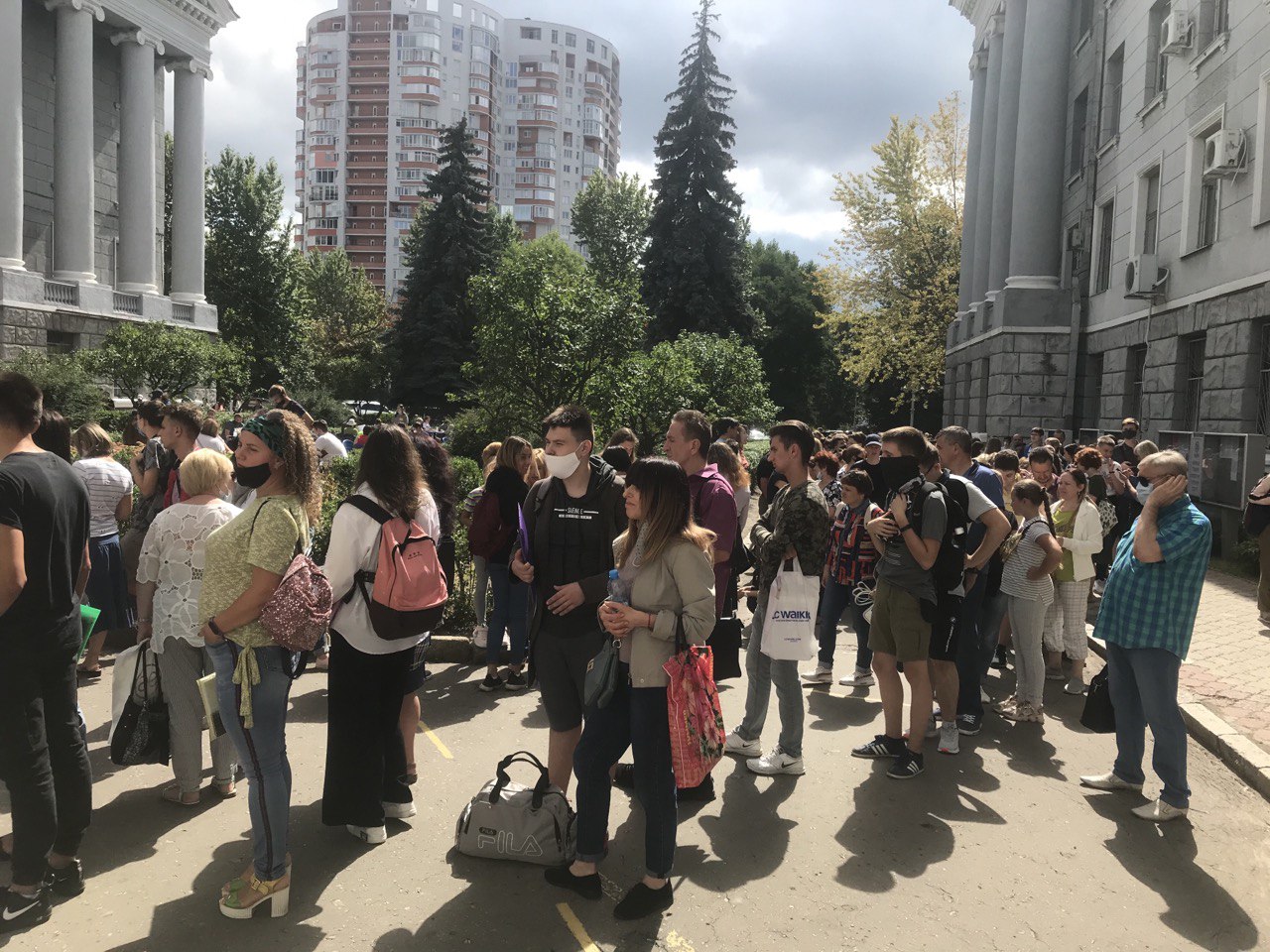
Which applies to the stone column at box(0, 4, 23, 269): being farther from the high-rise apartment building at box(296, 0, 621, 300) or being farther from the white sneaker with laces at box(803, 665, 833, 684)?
the high-rise apartment building at box(296, 0, 621, 300)

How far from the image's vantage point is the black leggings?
3701mm

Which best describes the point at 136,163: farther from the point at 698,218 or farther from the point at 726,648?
the point at 726,648

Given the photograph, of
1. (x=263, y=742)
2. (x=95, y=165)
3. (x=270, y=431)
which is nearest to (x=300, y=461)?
(x=270, y=431)

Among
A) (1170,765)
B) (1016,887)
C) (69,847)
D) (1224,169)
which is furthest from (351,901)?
(1224,169)

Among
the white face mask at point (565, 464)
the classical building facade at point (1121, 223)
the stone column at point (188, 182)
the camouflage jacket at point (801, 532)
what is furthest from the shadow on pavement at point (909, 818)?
the stone column at point (188, 182)

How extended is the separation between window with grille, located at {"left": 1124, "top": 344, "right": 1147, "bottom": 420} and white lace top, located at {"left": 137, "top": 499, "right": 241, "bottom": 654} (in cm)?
1940

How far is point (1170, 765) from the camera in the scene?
4.98m

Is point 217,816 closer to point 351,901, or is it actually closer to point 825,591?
point 351,901

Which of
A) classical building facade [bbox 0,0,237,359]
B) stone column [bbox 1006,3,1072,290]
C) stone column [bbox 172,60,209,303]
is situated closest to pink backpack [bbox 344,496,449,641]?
stone column [bbox 1006,3,1072,290]

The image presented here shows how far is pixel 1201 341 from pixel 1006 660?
37.0 ft

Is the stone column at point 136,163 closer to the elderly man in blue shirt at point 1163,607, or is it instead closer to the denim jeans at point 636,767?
the denim jeans at point 636,767

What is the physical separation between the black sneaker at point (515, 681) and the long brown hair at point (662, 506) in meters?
3.58

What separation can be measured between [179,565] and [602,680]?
7.94ft

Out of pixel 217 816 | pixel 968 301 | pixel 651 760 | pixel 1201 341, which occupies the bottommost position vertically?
pixel 217 816
